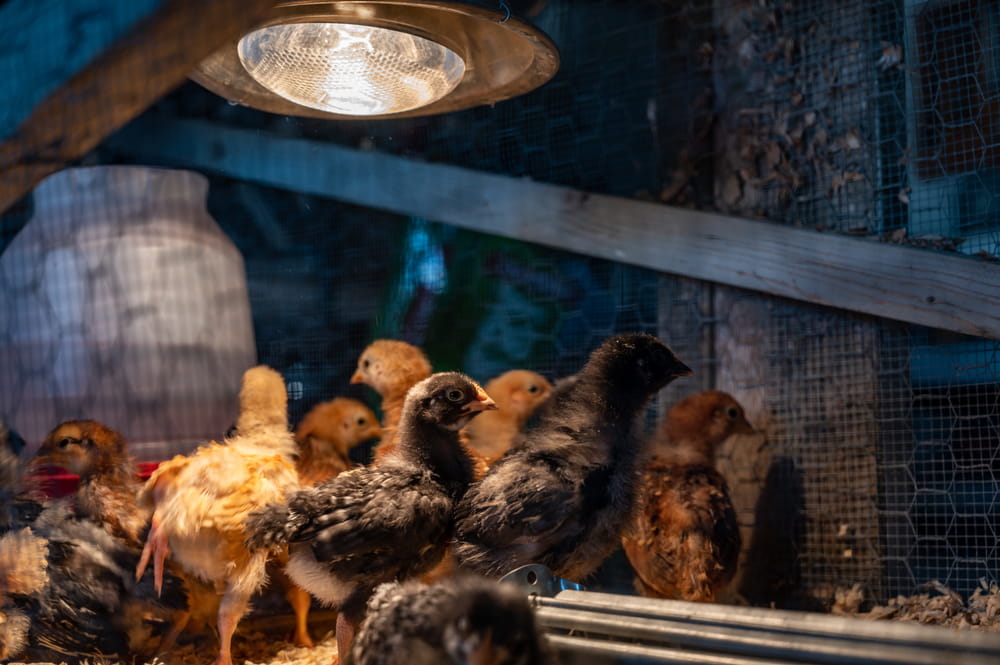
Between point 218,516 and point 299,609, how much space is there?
0.45m

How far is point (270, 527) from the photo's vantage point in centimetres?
165

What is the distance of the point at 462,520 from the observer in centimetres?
174

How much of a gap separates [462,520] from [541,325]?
1.25 metres

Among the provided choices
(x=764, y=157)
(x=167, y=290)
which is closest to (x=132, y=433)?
(x=167, y=290)

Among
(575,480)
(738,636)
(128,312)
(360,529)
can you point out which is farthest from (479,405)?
(128,312)

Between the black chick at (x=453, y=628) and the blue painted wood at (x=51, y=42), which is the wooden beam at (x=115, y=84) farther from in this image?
the black chick at (x=453, y=628)

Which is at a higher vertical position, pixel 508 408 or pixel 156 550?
pixel 508 408

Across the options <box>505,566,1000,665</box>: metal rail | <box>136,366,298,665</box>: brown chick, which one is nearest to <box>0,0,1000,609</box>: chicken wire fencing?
<box>136,366,298,665</box>: brown chick

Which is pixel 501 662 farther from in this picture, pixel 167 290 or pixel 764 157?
pixel 764 157

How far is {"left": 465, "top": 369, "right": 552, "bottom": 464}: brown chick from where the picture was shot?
2.69 m

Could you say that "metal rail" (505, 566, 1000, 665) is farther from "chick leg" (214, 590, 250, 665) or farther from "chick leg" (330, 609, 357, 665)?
"chick leg" (214, 590, 250, 665)

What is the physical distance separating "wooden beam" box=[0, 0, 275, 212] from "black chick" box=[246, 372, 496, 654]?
91 centimetres

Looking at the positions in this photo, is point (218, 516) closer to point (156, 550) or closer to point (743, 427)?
point (156, 550)

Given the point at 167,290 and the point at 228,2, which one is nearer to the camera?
the point at 228,2
